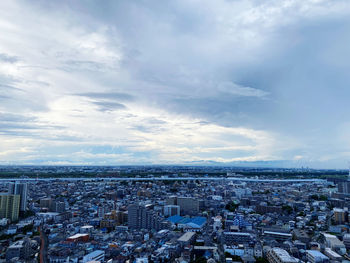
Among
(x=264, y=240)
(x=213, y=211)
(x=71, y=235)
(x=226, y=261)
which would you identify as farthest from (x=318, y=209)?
(x=71, y=235)

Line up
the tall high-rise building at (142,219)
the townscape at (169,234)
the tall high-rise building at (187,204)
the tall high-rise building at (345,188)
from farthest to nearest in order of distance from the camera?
the tall high-rise building at (345,188), the tall high-rise building at (187,204), the tall high-rise building at (142,219), the townscape at (169,234)

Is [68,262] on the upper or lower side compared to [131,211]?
lower

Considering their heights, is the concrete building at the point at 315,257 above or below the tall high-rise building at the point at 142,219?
below

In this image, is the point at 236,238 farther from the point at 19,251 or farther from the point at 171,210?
the point at 19,251

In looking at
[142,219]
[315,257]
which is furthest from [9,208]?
[315,257]

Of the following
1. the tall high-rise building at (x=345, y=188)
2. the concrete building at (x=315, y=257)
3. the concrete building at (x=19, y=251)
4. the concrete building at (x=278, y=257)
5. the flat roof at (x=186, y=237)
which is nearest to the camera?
the concrete building at (x=278, y=257)

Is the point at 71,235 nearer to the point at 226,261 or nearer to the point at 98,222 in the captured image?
the point at 98,222

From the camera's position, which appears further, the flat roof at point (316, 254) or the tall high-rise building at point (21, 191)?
the tall high-rise building at point (21, 191)

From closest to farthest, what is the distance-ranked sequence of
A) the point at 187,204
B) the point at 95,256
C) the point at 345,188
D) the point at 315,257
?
1. the point at 315,257
2. the point at 95,256
3. the point at 187,204
4. the point at 345,188

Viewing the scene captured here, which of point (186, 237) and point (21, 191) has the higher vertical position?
point (21, 191)

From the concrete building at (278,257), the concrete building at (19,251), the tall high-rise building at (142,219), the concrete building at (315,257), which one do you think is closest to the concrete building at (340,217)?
the concrete building at (315,257)

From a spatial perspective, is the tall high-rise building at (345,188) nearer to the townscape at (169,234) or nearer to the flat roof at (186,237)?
the townscape at (169,234)
